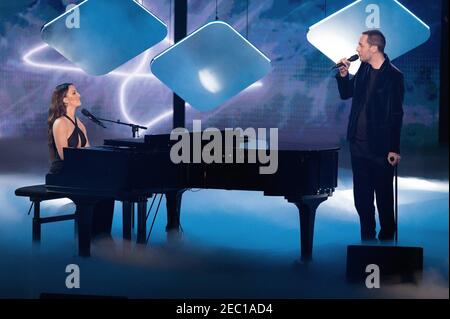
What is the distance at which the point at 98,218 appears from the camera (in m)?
6.90

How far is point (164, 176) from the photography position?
6234 millimetres

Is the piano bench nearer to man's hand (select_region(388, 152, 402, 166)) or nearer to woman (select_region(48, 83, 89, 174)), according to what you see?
woman (select_region(48, 83, 89, 174))

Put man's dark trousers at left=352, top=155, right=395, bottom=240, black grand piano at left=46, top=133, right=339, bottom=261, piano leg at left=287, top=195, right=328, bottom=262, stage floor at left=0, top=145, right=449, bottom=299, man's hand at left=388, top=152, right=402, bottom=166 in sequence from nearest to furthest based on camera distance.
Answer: black grand piano at left=46, top=133, right=339, bottom=261 → piano leg at left=287, top=195, right=328, bottom=262 → stage floor at left=0, top=145, right=449, bottom=299 → man's hand at left=388, top=152, right=402, bottom=166 → man's dark trousers at left=352, top=155, right=395, bottom=240

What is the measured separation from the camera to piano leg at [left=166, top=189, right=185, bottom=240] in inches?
277

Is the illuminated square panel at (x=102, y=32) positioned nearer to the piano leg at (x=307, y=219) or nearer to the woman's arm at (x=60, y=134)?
the woman's arm at (x=60, y=134)

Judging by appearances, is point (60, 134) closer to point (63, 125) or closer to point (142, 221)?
point (63, 125)

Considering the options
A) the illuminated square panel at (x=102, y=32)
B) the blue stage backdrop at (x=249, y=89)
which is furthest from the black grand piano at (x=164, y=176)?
the illuminated square panel at (x=102, y=32)

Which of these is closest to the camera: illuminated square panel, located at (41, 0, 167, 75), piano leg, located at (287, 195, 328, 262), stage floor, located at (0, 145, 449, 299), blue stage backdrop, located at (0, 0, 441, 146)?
piano leg, located at (287, 195, 328, 262)

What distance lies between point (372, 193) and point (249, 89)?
53.7 inches

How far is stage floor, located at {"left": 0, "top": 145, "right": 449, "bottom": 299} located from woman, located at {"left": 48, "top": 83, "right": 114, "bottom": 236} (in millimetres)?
186

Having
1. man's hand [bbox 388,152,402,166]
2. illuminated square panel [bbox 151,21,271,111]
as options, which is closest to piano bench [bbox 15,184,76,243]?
illuminated square panel [bbox 151,21,271,111]
